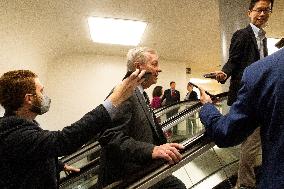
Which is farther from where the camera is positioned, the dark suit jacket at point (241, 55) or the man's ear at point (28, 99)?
the dark suit jacket at point (241, 55)

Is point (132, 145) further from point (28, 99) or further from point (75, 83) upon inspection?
point (75, 83)

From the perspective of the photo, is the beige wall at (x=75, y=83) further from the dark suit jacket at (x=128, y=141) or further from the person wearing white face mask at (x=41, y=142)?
the person wearing white face mask at (x=41, y=142)

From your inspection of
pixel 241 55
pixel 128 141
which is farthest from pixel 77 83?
pixel 128 141

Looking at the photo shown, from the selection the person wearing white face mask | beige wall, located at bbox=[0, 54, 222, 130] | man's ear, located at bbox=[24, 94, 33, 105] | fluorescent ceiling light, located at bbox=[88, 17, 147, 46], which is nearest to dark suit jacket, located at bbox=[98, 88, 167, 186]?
the person wearing white face mask

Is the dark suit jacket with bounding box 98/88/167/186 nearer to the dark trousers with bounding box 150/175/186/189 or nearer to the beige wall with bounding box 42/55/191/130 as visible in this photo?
the dark trousers with bounding box 150/175/186/189

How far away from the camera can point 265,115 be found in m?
1.54

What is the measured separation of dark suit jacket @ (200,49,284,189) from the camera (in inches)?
56.9

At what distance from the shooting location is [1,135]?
6.51 feet

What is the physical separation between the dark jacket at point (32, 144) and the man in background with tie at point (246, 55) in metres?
1.60

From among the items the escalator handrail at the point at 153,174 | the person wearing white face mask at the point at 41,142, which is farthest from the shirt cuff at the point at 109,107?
the escalator handrail at the point at 153,174

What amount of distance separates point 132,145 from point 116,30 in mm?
8987

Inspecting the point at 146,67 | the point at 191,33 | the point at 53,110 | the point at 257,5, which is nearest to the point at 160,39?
the point at 191,33

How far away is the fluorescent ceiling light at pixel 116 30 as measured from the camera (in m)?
9.95

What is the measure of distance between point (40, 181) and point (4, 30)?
7.24m
